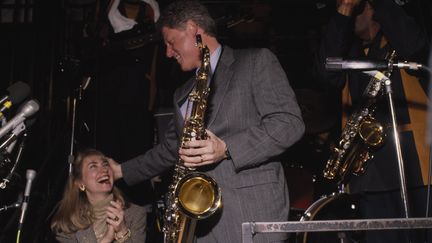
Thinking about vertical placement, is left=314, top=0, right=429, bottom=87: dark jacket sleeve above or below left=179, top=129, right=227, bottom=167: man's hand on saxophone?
above

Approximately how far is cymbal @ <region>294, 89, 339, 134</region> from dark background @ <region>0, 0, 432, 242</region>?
11 millimetres

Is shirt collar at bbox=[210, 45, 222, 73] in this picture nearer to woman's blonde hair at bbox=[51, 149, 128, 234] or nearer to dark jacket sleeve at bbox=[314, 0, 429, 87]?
dark jacket sleeve at bbox=[314, 0, 429, 87]

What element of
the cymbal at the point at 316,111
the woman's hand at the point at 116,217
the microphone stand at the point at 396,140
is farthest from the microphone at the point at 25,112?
the cymbal at the point at 316,111

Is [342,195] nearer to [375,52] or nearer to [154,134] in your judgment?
[375,52]

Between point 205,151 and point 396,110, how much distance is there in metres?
1.42

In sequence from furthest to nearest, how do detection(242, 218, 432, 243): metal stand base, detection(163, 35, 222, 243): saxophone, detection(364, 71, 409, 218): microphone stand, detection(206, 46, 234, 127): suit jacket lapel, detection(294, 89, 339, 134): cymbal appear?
detection(294, 89, 339, 134): cymbal
detection(206, 46, 234, 127): suit jacket lapel
detection(163, 35, 222, 243): saxophone
detection(364, 71, 409, 218): microphone stand
detection(242, 218, 432, 243): metal stand base

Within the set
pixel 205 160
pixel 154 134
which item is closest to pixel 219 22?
pixel 154 134

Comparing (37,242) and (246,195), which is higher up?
(246,195)

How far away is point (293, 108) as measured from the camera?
9.80 ft

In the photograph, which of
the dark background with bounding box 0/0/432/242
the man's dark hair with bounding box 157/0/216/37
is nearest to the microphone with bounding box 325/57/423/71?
the man's dark hair with bounding box 157/0/216/37

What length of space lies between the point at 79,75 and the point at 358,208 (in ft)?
9.74

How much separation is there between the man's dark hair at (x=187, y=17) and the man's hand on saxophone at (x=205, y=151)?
0.92 meters

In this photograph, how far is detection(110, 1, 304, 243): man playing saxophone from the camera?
2.85 meters

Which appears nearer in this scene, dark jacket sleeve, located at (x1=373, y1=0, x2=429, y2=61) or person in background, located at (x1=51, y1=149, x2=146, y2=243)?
dark jacket sleeve, located at (x1=373, y1=0, x2=429, y2=61)
